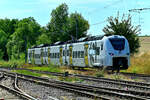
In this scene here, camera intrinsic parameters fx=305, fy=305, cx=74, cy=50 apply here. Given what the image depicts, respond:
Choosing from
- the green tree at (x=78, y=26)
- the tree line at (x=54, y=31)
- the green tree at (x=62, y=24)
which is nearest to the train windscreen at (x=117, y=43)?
the tree line at (x=54, y=31)

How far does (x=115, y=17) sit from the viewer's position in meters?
37.9

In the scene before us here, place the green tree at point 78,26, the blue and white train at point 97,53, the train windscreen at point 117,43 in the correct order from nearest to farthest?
1. the blue and white train at point 97,53
2. the train windscreen at point 117,43
3. the green tree at point 78,26

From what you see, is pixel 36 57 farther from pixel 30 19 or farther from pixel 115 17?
pixel 30 19

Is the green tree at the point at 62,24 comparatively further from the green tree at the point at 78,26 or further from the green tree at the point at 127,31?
the green tree at the point at 127,31

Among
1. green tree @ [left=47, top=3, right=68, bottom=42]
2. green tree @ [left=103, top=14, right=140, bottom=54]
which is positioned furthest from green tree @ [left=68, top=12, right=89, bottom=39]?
green tree @ [left=103, top=14, right=140, bottom=54]

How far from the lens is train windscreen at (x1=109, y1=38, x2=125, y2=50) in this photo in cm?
2270

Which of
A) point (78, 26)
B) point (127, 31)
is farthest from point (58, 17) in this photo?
point (127, 31)

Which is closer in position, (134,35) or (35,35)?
(134,35)

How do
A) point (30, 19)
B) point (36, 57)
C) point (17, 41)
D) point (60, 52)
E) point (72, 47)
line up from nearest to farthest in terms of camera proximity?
1. point (72, 47)
2. point (60, 52)
3. point (36, 57)
4. point (17, 41)
5. point (30, 19)

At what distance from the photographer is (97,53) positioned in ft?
A: 77.0

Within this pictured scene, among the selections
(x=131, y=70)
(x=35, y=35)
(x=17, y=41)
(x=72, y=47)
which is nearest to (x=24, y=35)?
(x=17, y=41)

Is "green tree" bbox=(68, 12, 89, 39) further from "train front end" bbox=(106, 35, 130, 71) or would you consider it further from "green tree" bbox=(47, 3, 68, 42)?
"train front end" bbox=(106, 35, 130, 71)

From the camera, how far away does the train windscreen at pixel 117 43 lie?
22700 mm

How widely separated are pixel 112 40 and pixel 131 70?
183 inches
